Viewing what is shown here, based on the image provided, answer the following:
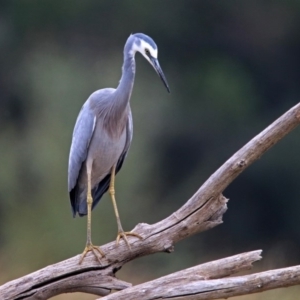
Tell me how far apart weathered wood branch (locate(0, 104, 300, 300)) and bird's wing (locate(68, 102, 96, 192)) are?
25.4 inches

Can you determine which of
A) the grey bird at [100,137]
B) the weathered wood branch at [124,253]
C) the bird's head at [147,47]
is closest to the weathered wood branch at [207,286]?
the weathered wood branch at [124,253]

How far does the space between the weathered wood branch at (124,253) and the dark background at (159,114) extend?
400cm

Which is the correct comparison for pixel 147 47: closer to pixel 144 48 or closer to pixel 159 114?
pixel 144 48

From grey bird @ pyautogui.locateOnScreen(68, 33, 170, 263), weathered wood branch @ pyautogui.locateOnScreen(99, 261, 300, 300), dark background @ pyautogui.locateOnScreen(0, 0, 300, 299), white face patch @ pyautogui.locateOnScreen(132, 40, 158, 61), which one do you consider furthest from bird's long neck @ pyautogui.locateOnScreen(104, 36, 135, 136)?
dark background @ pyautogui.locateOnScreen(0, 0, 300, 299)

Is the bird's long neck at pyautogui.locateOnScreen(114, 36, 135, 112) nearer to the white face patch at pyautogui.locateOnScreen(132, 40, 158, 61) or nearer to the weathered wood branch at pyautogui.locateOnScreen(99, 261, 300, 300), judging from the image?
the white face patch at pyautogui.locateOnScreen(132, 40, 158, 61)

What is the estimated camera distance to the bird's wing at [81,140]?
12.5 ft

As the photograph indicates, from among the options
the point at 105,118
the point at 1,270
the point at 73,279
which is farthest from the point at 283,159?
the point at 73,279

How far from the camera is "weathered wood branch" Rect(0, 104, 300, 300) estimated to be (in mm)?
3172

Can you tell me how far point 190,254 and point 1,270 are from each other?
2684mm

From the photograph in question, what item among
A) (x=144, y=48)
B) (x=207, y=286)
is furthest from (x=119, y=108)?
(x=207, y=286)

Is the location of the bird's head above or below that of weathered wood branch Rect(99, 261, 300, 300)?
above

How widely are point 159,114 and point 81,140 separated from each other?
5.13m

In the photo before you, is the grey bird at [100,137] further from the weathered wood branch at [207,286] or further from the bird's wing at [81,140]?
the weathered wood branch at [207,286]

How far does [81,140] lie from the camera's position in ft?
12.5
